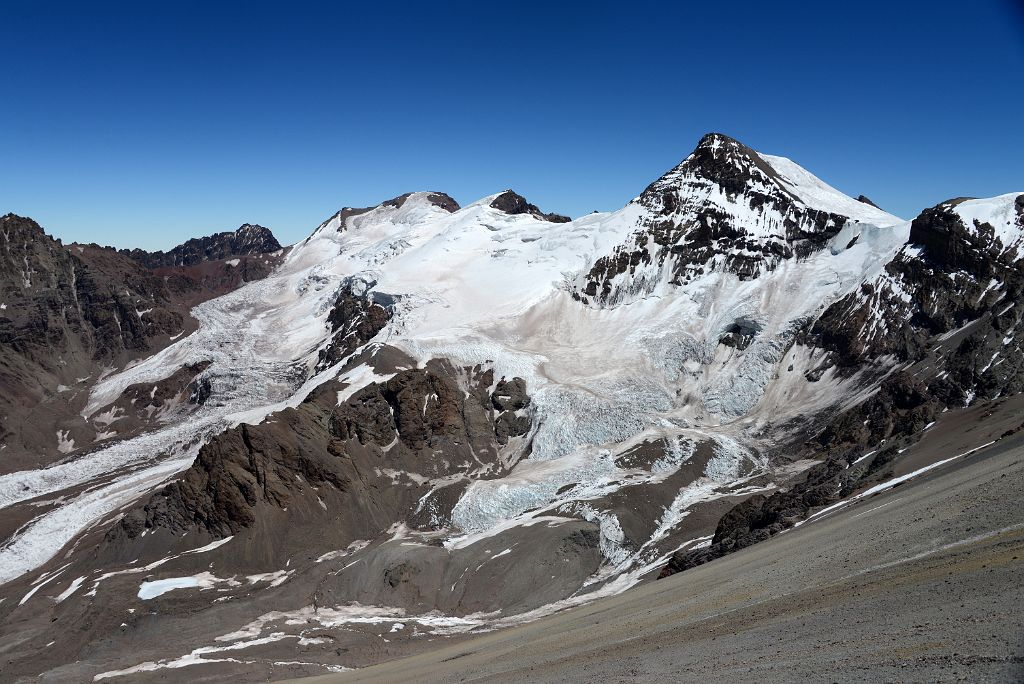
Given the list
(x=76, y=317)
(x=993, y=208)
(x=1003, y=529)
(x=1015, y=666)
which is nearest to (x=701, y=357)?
(x=993, y=208)

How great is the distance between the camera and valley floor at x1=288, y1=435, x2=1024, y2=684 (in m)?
13.9

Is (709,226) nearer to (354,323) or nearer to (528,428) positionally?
(528,428)

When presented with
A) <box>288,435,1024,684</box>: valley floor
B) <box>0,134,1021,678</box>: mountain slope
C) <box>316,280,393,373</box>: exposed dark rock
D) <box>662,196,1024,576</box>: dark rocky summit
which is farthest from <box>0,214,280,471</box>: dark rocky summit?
<box>288,435,1024,684</box>: valley floor

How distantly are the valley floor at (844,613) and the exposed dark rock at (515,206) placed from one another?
15485 centimetres

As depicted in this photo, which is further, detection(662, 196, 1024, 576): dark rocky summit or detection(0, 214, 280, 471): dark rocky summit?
detection(0, 214, 280, 471): dark rocky summit

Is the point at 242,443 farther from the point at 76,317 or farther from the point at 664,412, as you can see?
the point at 76,317

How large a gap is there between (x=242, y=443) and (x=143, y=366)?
261ft

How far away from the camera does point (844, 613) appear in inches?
693

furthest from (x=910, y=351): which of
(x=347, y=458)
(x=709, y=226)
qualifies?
(x=347, y=458)

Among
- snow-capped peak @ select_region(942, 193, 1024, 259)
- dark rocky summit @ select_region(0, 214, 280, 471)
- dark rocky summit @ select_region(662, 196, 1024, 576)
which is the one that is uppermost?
dark rocky summit @ select_region(0, 214, 280, 471)

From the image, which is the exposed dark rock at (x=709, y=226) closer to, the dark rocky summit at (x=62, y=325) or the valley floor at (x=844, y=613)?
the valley floor at (x=844, y=613)

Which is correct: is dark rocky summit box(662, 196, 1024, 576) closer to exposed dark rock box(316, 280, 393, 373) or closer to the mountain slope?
the mountain slope

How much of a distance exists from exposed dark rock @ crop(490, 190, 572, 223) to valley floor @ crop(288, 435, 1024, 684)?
155 meters

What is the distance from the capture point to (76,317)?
484 ft
